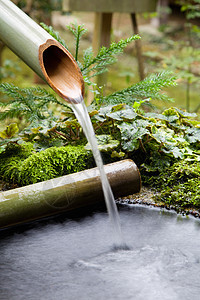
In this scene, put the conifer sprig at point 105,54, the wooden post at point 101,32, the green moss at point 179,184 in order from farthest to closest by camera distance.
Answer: the wooden post at point 101,32 → the conifer sprig at point 105,54 → the green moss at point 179,184

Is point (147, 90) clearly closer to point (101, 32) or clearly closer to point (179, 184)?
point (179, 184)

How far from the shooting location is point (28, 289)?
1.91m

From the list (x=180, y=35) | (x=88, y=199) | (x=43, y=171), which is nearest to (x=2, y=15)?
(x=43, y=171)

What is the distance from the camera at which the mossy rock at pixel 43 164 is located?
9.42 ft

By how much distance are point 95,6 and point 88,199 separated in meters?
2.40

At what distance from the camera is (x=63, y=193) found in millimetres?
2623

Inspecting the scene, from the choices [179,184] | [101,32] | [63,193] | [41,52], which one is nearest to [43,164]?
[63,193]

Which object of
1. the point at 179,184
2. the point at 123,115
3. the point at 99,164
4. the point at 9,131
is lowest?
the point at 179,184

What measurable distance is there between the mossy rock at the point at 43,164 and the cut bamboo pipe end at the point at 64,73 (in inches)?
25.5

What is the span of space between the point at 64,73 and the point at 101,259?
1205 millimetres

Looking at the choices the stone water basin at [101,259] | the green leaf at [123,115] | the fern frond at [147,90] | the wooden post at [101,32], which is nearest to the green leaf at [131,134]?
the green leaf at [123,115]

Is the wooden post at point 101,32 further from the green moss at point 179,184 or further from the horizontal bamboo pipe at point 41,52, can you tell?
the horizontal bamboo pipe at point 41,52

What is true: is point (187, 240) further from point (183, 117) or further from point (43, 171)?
point (183, 117)

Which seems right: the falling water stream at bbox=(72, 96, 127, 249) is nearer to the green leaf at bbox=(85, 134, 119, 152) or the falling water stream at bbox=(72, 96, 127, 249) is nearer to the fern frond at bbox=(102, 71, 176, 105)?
the green leaf at bbox=(85, 134, 119, 152)
